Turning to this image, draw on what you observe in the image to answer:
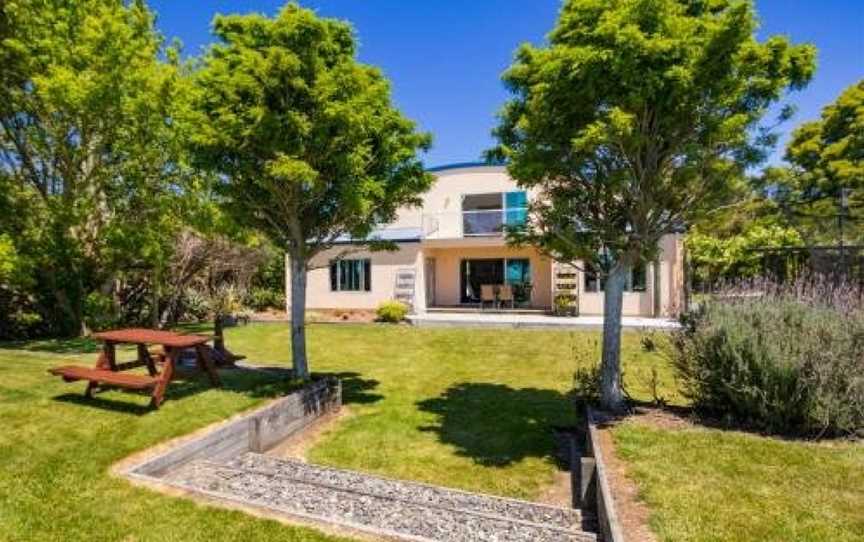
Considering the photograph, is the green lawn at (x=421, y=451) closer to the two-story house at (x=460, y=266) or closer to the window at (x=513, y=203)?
the two-story house at (x=460, y=266)

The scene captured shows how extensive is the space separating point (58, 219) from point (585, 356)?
14.1m

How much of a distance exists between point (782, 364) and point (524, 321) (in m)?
12.3

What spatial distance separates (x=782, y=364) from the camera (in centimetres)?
591

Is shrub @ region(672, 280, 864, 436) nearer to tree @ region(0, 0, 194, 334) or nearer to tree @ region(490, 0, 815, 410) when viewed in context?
tree @ region(490, 0, 815, 410)

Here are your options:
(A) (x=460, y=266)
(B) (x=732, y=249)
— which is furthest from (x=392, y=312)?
(B) (x=732, y=249)

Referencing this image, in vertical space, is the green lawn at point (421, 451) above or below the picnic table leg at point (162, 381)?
below

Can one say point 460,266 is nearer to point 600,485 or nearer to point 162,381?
point 162,381

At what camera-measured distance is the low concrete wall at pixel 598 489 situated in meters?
4.18

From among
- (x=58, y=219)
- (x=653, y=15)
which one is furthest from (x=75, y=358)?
(x=653, y=15)

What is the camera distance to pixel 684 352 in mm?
7164

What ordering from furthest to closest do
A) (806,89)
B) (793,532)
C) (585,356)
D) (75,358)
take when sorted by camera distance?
(585,356)
(75,358)
(806,89)
(793,532)

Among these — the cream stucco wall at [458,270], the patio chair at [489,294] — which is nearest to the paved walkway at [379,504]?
the patio chair at [489,294]

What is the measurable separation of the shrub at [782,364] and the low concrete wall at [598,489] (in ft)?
5.16

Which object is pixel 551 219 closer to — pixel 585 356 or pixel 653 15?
pixel 653 15
